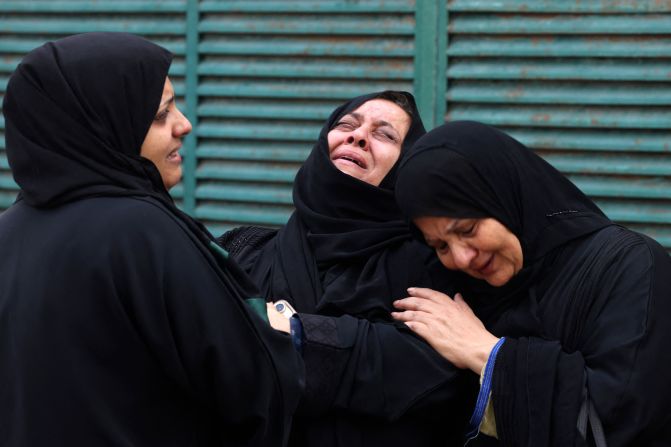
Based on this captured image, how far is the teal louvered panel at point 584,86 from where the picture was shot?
13.1 ft

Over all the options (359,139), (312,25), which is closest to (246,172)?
(312,25)

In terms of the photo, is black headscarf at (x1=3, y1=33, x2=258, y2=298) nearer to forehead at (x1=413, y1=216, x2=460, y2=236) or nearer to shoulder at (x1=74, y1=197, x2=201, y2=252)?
shoulder at (x1=74, y1=197, x2=201, y2=252)

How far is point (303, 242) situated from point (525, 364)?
769 millimetres

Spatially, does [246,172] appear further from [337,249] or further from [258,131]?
[337,249]

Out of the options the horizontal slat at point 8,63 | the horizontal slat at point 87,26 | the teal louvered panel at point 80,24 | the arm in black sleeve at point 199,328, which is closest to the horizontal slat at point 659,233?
the teal louvered panel at point 80,24

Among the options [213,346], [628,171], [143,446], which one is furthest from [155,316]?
[628,171]

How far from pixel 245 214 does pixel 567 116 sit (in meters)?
1.42

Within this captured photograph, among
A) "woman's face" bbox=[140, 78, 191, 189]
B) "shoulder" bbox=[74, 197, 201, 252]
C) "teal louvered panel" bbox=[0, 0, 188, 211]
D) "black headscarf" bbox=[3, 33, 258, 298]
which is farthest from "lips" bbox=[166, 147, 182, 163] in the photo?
"teal louvered panel" bbox=[0, 0, 188, 211]

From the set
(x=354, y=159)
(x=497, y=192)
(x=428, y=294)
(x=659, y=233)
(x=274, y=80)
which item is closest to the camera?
(x=497, y=192)

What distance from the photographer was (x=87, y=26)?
4.81 metres

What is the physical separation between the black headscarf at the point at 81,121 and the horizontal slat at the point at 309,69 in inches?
88.2

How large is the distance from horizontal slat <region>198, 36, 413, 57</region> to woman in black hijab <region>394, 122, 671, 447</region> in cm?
172

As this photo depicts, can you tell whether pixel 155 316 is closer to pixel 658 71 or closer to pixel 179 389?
pixel 179 389

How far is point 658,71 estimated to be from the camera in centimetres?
397
